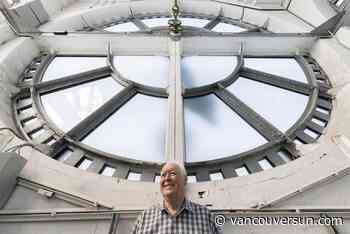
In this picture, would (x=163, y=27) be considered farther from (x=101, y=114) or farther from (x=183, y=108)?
(x=101, y=114)

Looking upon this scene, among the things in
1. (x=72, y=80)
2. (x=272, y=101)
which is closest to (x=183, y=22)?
(x=72, y=80)

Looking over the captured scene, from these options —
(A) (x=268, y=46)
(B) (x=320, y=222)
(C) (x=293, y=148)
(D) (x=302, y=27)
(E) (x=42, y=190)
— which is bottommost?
(B) (x=320, y=222)

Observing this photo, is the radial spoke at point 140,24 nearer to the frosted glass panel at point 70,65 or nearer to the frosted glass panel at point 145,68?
the frosted glass panel at point 145,68

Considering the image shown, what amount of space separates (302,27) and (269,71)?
415 centimetres

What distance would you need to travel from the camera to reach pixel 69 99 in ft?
25.1

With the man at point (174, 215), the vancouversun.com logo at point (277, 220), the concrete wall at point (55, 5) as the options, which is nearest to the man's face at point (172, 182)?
the man at point (174, 215)

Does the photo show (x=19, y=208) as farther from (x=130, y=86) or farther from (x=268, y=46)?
(x=268, y=46)

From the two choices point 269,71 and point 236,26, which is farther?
point 236,26

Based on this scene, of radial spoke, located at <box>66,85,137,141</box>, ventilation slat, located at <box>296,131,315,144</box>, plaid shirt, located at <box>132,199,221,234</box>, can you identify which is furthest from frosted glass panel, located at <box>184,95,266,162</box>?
plaid shirt, located at <box>132,199,221,234</box>

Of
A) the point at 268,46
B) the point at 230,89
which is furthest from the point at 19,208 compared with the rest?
the point at 268,46

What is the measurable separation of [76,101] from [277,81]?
5.05 metres

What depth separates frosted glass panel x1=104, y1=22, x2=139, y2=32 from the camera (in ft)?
41.6

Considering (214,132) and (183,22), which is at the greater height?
(183,22)

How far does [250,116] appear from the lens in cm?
684
